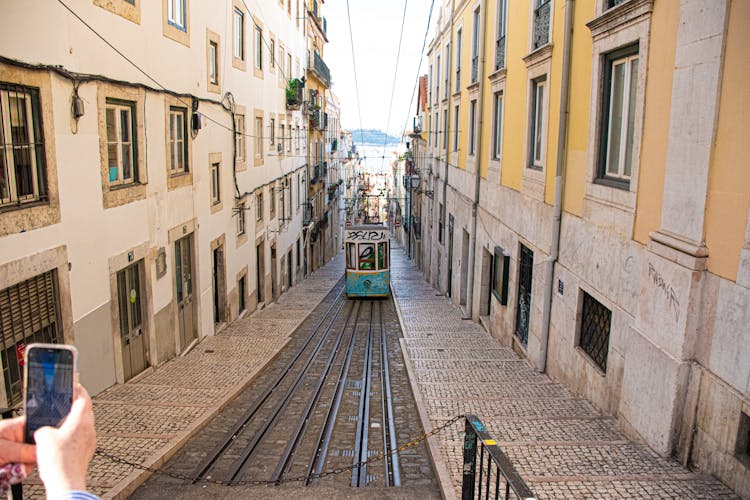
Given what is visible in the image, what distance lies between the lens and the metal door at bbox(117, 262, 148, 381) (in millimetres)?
9047

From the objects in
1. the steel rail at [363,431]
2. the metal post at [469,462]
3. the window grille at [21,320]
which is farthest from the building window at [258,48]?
the metal post at [469,462]

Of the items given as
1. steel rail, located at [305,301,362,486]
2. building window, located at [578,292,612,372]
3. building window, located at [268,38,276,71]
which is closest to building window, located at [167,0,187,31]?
steel rail, located at [305,301,362,486]

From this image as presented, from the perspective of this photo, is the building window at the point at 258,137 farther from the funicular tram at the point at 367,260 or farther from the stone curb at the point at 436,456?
the stone curb at the point at 436,456

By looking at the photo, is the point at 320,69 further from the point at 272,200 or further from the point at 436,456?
the point at 436,456

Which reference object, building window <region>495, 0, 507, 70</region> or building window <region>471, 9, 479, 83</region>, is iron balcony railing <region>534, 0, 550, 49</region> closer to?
building window <region>495, 0, 507, 70</region>

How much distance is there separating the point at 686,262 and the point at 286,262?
68.1 ft

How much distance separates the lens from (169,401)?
8.12m

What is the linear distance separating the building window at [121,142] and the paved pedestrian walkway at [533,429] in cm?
572

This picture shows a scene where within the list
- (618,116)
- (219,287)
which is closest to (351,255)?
(219,287)

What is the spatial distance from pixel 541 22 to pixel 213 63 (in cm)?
758

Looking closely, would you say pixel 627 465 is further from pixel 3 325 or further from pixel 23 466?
pixel 3 325

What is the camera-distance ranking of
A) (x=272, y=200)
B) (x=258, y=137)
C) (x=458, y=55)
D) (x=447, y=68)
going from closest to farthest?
(x=258, y=137), (x=458, y=55), (x=272, y=200), (x=447, y=68)

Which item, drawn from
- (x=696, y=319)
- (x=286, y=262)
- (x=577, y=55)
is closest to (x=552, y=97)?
(x=577, y=55)

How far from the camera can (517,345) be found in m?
11.3
